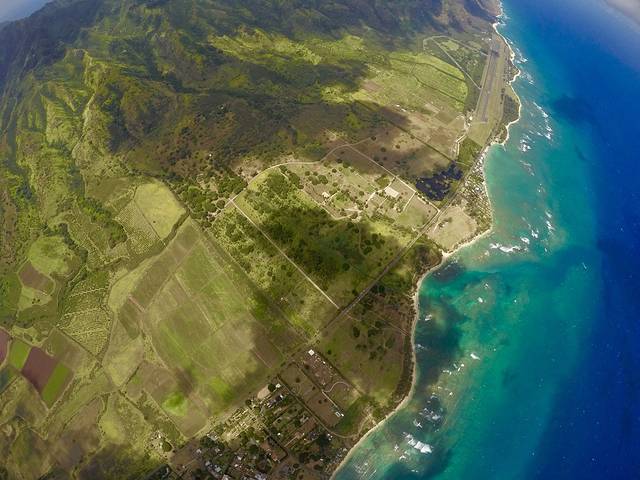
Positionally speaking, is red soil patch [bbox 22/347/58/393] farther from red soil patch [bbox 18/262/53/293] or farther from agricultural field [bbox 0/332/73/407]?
red soil patch [bbox 18/262/53/293]

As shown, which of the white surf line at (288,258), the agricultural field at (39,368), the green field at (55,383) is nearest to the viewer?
the green field at (55,383)

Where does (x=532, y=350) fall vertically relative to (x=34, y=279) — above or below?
above

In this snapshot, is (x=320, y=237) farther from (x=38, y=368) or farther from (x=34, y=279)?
(x=34, y=279)

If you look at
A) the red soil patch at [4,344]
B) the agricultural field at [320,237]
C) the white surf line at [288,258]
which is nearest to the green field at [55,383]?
the red soil patch at [4,344]

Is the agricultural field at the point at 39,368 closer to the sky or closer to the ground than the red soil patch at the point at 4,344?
closer to the sky

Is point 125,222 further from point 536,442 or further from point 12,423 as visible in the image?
point 536,442

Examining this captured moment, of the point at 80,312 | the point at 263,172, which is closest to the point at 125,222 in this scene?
the point at 80,312

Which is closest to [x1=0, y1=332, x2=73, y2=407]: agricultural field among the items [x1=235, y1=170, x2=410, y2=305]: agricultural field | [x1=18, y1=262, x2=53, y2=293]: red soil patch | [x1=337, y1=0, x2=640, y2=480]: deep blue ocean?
[x1=18, y1=262, x2=53, y2=293]: red soil patch

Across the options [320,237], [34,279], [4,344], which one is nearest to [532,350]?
[320,237]

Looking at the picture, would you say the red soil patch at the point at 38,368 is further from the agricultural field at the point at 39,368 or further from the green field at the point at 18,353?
the green field at the point at 18,353
